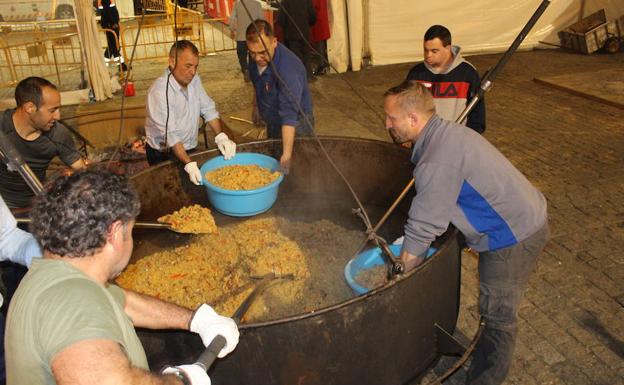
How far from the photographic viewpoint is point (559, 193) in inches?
197

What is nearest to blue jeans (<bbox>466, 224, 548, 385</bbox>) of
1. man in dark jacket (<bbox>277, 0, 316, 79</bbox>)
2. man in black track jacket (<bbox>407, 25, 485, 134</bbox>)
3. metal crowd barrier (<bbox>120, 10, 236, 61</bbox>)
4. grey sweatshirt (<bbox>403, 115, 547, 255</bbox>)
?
grey sweatshirt (<bbox>403, 115, 547, 255</bbox>)

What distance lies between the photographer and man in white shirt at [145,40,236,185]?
3.68 meters

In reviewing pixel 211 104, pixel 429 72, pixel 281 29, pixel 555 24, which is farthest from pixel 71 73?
pixel 555 24

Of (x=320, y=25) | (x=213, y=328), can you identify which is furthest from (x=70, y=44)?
(x=213, y=328)

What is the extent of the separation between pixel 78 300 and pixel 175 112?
2698 millimetres

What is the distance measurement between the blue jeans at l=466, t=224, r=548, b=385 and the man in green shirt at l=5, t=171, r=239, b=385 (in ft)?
5.37

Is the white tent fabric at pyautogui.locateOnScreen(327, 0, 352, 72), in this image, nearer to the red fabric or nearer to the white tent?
the white tent

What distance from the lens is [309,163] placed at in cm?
443

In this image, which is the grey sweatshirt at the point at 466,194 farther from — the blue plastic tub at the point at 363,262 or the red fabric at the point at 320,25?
the red fabric at the point at 320,25

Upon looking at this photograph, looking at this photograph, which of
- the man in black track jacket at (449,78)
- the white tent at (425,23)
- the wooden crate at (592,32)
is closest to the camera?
the man in black track jacket at (449,78)

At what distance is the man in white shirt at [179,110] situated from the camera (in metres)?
3.68

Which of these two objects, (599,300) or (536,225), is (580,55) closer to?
(599,300)

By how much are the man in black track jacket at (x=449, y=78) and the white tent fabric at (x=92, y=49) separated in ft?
22.6

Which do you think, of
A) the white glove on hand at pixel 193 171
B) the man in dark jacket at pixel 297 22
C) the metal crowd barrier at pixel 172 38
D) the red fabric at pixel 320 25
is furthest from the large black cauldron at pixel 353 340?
the metal crowd barrier at pixel 172 38
